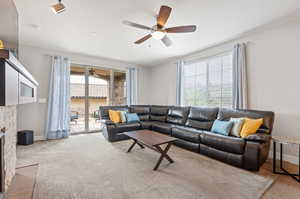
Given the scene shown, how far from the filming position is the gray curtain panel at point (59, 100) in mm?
4219

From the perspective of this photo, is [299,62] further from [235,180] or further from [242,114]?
[235,180]

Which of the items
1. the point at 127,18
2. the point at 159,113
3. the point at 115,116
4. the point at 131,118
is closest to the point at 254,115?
the point at 159,113

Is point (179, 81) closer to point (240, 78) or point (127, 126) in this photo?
point (240, 78)

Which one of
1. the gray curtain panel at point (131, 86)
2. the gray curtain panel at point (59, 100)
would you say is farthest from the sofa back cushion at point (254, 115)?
the gray curtain panel at point (59, 100)

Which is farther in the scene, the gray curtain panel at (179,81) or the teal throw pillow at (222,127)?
the gray curtain panel at (179,81)

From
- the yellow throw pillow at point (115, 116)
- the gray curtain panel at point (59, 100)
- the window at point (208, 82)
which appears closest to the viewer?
the window at point (208, 82)

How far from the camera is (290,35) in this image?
277cm

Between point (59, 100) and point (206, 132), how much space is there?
162 inches

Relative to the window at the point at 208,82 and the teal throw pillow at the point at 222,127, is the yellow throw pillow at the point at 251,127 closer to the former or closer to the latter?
the teal throw pillow at the point at 222,127

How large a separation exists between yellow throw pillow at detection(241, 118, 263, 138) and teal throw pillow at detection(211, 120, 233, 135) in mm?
248

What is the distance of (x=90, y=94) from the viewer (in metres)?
5.19

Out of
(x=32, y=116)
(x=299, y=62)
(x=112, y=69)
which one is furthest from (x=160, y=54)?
(x=32, y=116)

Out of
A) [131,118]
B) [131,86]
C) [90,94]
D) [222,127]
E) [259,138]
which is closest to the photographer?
[259,138]

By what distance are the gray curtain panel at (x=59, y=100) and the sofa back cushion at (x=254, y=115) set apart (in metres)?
4.30
